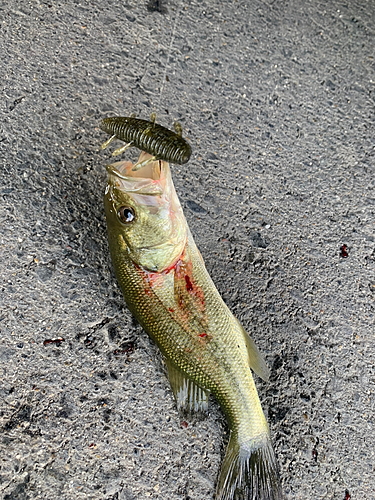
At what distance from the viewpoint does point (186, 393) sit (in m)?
2.57

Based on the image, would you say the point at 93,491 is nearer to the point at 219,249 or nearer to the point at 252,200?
the point at 219,249

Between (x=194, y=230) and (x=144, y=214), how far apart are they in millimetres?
618

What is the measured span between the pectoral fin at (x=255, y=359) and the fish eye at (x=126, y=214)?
1.01 metres

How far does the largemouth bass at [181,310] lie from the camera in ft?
7.73

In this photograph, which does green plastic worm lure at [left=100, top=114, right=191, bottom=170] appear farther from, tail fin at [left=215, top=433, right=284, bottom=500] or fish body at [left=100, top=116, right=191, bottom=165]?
tail fin at [left=215, top=433, right=284, bottom=500]

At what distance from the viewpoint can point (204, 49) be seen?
3.09 m

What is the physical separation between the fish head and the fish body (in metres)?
0.16

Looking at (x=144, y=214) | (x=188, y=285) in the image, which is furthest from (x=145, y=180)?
(x=188, y=285)

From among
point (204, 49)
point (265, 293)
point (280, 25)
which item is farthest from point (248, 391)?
point (280, 25)

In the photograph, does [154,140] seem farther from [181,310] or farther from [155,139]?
[181,310]

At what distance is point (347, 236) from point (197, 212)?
1.16 metres

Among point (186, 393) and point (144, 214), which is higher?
point (144, 214)

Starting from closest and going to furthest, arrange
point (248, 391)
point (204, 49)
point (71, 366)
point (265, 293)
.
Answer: point (248, 391), point (71, 366), point (265, 293), point (204, 49)

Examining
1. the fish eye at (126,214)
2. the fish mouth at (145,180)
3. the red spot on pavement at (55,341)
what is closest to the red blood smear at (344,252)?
the fish mouth at (145,180)
